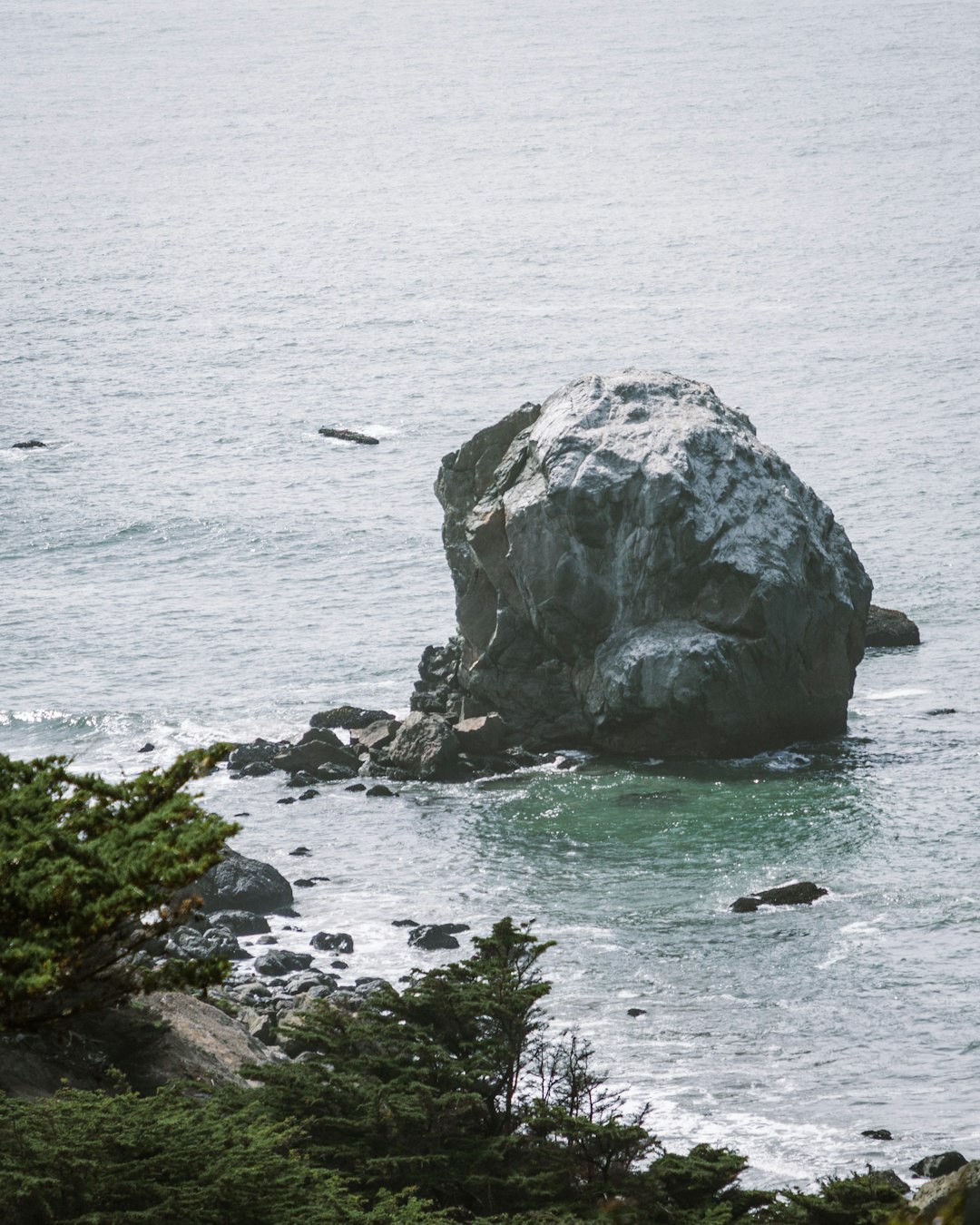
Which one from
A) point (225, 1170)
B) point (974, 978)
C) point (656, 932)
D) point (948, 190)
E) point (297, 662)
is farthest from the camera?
point (948, 190)

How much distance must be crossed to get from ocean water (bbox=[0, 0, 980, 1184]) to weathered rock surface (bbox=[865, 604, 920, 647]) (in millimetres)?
1293

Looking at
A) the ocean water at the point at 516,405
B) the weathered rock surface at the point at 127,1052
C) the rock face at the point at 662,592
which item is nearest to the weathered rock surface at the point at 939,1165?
the ocean water at the point at 516,405

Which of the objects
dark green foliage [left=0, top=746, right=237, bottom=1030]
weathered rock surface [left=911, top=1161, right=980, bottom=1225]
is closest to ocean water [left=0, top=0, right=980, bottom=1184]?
weathered rock surface [left=911, top=1161, right=980, bottom=1225]

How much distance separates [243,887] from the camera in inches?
1905

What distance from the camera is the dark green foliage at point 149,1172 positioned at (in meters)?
A: 17.5

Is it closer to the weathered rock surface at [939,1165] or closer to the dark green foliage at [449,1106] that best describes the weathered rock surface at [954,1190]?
the weathered rock surface at [939,1165]

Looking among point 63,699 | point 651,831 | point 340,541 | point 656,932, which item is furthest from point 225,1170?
point 340,541

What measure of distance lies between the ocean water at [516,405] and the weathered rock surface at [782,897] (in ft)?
2.34

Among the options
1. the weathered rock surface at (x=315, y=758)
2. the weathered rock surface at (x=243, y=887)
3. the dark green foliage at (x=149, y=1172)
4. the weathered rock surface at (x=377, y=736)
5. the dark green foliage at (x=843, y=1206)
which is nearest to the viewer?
the dark green foliage at (x=149, y=1172)

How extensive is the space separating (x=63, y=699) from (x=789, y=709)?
109 ft

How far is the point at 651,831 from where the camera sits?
177 ft

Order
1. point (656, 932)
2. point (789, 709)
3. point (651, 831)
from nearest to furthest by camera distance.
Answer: point (656, 932) → point (651, 831) → point (789, 709)

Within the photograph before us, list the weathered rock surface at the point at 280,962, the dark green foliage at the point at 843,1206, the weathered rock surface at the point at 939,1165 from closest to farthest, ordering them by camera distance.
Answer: the dark green foliage at the point at 843,1206, the weathered rock surface at the point at 939,1165, the weathered rock surface at the point at 280,962

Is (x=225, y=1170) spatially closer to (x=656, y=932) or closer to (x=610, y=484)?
(x=656, y=932)
